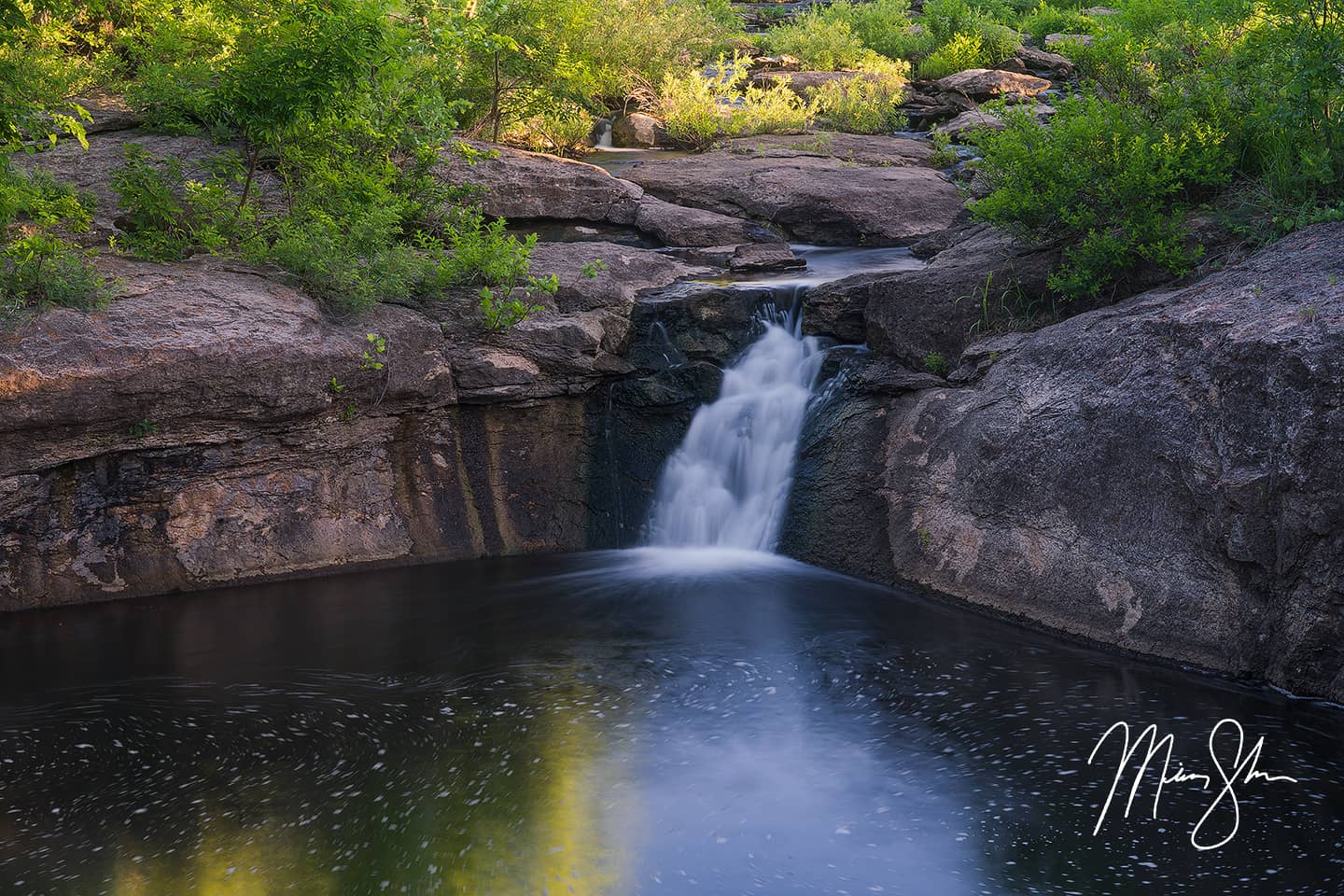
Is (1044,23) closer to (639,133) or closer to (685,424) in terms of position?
(639,133)

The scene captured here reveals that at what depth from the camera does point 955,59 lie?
73.3 ft

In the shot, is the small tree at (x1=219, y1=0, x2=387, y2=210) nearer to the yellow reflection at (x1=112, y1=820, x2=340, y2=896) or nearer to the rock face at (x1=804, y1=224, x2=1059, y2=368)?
the rock face at (x1=804, y1=224, x2=1059, y2=368)

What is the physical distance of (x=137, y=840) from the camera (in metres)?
4.90

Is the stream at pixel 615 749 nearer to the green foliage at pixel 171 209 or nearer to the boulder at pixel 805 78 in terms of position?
the green foliage at pixel 171 209

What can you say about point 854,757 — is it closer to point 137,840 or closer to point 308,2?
point 137,840

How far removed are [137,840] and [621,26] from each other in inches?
644

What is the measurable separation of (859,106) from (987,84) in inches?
130

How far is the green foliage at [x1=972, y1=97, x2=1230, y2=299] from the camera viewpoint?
26.7ft

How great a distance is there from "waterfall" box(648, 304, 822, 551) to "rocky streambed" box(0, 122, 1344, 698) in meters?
0.20

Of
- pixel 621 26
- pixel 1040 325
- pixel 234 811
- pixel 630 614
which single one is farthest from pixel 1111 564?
pixel 621 26

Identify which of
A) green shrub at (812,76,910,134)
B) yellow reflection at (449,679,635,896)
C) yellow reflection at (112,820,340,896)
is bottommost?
yellow reflection at (112,820,340,896)
